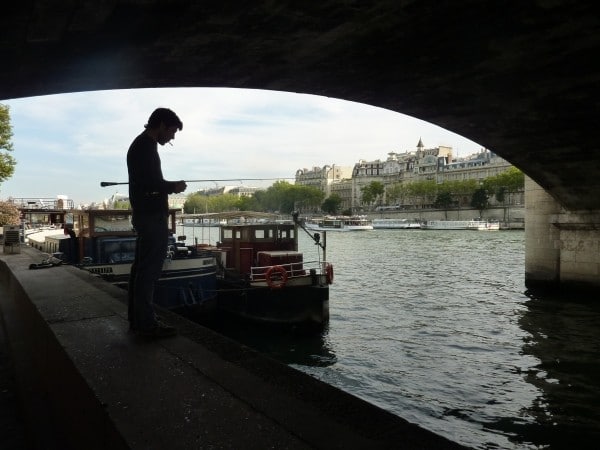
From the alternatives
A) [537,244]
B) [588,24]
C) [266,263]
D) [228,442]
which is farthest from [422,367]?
[537,244]

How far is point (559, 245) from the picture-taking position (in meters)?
18.7

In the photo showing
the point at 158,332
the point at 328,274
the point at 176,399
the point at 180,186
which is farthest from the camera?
the point at 328,274

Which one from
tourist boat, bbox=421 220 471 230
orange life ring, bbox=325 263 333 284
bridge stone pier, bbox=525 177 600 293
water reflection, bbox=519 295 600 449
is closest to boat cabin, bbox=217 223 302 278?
orange life ring, bbox=325 263 333 284

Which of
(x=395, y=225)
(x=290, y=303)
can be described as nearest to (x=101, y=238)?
(x=290, y=303)

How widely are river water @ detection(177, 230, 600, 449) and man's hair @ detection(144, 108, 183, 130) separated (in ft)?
20.8

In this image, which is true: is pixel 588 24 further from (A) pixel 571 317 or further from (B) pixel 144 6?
(A) pixel 571 317

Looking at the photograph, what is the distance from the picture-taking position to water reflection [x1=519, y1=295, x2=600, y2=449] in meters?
7.55

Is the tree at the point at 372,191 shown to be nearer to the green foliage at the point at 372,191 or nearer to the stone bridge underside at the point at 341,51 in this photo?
the green foliage at the point at 372,191

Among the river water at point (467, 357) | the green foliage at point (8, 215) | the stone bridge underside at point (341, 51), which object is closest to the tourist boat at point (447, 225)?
the river water at point (467, 357)

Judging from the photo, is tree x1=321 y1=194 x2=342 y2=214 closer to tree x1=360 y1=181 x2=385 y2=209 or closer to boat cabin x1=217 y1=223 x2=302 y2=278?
tree x1=360 y1=181 x2=385 y2=209

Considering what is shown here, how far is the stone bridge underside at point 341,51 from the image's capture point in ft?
21.6

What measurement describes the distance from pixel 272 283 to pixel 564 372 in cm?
787

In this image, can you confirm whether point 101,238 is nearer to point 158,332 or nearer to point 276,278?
point 276,278

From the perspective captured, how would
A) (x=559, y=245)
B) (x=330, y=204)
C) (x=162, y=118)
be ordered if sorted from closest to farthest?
(x=162, y=118)
(x=559, y=245)
(x=330, y=204)
